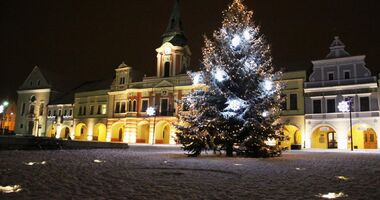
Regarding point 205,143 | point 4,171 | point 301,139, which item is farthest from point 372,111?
point 4,171

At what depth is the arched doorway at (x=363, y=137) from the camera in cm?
3369

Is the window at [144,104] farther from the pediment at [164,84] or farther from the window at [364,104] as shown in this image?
the window at [364,104]

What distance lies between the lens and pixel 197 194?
5879mm

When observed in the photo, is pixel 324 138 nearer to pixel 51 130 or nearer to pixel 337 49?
pixel 337 49

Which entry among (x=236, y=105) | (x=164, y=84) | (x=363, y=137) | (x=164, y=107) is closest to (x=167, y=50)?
(x=164, y=84)

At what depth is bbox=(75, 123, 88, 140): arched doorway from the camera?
53375mm

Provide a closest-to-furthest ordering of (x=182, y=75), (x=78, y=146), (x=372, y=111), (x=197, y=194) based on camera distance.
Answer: (x=197, y=194)
(x=78, y=146)
(x=372, y=111)
(x=182, y=75)

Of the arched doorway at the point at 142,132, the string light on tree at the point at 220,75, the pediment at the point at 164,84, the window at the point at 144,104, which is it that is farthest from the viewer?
the window at the point at 144,104

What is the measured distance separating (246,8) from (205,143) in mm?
8588

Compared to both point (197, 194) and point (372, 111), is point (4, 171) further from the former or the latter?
point (372, 111)

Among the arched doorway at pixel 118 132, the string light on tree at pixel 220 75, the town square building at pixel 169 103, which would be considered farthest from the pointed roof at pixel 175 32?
the string light on tree at pixel 220 75

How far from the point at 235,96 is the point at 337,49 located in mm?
23650

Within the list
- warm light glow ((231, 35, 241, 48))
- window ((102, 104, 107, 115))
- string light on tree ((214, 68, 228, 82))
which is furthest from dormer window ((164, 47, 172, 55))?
string light on tree ((214, 68, 228, 82))

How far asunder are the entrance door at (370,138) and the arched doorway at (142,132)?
1088 inches
